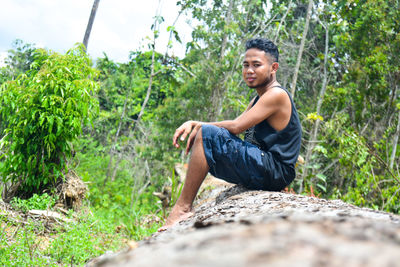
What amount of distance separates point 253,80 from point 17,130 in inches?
119

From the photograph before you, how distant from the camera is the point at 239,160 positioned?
2.45 m

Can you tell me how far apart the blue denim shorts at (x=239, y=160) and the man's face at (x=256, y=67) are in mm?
503

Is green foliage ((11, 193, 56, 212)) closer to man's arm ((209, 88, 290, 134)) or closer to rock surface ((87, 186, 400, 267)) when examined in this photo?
man's arm ((209, 88, 290, 134))

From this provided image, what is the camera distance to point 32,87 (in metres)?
4.28

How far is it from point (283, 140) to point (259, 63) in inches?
24.5

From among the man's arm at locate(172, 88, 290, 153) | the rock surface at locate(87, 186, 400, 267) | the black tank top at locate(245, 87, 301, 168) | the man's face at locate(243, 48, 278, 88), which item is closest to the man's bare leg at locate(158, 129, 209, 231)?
the man's arm at locate(172, 88, 290, 153)

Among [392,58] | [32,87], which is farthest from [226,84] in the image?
[32,87]

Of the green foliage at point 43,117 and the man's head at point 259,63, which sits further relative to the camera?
the green foliage at point 43,117

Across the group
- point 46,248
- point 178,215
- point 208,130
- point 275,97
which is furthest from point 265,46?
point 46,248

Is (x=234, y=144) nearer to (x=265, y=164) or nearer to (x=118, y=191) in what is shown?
(x=265, y=164)

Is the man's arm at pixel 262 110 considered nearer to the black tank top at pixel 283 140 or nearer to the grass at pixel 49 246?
the black tank top at pixel 283 140

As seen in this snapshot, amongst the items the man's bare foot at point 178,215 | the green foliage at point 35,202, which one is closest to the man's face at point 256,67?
the man's bare foot at point 178,215

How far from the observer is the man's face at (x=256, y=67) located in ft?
9.00

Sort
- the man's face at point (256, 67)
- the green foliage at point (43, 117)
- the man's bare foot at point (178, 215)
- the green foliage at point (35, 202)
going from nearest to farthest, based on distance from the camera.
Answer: the man's bare foot at point (178, 215)
the man's face at point (256, 67)
the green foliage at point (35, 202)
the green foliage at point (43, 117)
